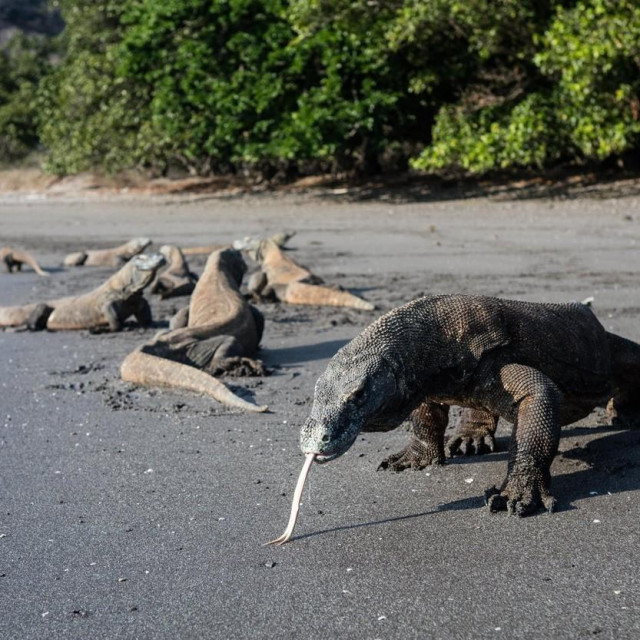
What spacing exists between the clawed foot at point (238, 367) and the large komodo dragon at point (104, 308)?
7.94 ft

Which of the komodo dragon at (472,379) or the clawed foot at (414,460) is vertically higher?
the komodo dragon at (472,379)

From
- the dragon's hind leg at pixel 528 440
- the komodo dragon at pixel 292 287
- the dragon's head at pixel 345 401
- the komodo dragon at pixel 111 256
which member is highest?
the dragon's head at pixel 345 401

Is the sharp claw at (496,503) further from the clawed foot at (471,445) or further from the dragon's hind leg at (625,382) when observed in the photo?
the dragon's hind leg at (625,382)

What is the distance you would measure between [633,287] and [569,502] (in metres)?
5.72

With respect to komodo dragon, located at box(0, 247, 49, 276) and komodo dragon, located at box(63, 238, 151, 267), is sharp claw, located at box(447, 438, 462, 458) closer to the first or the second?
komodo dragon, located at box(63, 238, 151, 267)

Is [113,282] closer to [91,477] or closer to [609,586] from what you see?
[91,477]

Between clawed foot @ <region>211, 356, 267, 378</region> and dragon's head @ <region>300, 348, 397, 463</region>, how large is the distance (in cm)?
293

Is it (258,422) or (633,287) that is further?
(633,287)

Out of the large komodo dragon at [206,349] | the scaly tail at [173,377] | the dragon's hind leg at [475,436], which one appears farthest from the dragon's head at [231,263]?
the dragon's hind leg at [475,436]

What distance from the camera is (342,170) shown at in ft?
78.3

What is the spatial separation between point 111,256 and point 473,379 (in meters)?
10.3

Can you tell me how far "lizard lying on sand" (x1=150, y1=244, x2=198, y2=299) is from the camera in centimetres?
1077

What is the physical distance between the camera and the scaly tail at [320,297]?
9070 mm

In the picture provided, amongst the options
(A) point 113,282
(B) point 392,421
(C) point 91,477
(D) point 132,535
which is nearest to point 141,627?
(D) point 132,535
